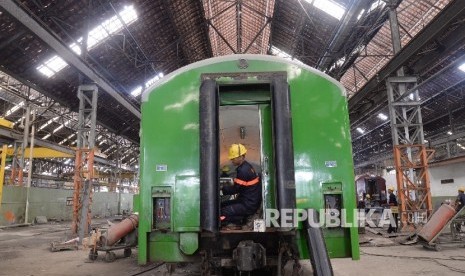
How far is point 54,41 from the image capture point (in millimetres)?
10516

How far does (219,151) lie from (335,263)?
5179 mm

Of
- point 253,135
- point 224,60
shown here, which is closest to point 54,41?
point 253,135

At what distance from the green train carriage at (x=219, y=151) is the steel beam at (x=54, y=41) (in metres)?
7.04

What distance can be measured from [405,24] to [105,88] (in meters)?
13.6

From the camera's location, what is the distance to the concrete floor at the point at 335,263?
6832 mm

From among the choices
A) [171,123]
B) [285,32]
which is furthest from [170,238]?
[285,32]

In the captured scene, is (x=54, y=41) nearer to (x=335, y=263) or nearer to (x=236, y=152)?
(x=236, y=152)

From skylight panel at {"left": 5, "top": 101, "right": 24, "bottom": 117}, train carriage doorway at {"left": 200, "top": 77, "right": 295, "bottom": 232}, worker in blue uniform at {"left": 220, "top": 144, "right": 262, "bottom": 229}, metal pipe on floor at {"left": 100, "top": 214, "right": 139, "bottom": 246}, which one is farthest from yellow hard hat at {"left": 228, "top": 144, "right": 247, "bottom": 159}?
skylight panel at {"left": 5, "top": 101, "right": 24, "bottom": 117}

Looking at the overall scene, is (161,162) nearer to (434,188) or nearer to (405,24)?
(405,24)

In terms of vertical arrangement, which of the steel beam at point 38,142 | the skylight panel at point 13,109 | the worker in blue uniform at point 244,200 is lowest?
the worker in blue uniform at point 244,200

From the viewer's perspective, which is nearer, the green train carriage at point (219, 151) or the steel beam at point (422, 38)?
the green train carriage at point (219, 151)

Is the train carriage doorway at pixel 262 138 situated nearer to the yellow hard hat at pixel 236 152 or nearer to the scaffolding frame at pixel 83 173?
the yellow hard hat at pixel 236 152

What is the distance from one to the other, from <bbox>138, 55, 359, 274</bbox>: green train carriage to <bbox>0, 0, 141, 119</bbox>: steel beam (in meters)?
7.04

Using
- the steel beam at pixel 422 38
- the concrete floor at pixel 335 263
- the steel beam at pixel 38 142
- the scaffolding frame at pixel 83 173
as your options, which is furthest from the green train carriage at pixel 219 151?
the steel beam at pixel 38 142
